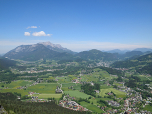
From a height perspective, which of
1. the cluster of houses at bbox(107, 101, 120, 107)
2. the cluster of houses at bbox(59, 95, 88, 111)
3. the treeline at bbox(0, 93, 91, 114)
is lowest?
the cluster of houses at bbox(107, 101, 120, 107)

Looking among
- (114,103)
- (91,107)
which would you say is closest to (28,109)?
(91,107)

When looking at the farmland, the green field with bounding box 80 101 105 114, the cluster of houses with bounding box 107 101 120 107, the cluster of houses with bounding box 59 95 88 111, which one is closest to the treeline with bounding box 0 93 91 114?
the cluster of houses with bounding box 59 95 88 111

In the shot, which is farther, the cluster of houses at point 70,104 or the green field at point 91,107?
the cluster of houses at point 70,104

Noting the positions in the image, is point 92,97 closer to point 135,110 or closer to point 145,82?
point 135,110

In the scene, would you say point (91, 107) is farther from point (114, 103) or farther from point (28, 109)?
point (28, 109)

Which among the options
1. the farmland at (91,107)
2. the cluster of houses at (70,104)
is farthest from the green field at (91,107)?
the cluster of houses at (70,104)

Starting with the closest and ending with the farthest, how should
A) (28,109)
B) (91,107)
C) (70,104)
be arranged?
(28,109) < (91,107) < (70,104)

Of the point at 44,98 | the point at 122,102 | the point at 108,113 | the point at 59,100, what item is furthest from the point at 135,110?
the point at 44,98

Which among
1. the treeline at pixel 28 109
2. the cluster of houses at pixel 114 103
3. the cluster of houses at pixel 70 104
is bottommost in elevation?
the cluster of houses at pixel 114 103

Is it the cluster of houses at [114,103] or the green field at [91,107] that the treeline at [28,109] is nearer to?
the green field at [91,107]

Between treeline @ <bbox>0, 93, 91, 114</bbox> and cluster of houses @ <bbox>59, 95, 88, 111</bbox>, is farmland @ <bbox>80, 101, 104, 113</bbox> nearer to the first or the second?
cluster of houses @ <bbox>59, 95, 88, 111</bbox>

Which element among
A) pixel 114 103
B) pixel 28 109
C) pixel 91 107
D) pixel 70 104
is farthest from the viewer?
pixel 114 103

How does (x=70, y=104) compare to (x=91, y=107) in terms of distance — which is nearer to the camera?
(x=91, y=107)
